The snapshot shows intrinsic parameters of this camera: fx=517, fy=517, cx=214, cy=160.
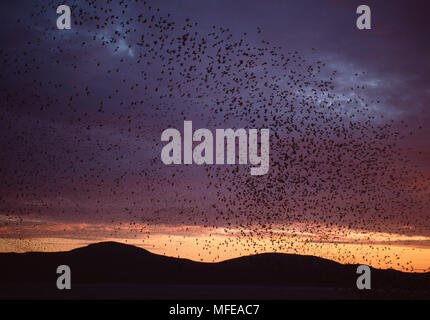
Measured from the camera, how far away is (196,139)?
18.3 metres
